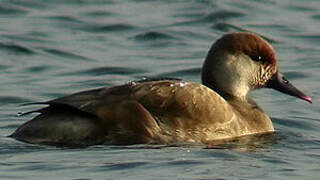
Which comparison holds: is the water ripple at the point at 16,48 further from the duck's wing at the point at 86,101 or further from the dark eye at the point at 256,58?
the duck's wing at the point at 86,101

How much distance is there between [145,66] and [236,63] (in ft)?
13.0

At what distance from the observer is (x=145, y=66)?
48.0ft

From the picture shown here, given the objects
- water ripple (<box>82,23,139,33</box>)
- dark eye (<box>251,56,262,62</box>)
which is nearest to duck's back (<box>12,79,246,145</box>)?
dark eye (<box>251,56,262,62</box>)

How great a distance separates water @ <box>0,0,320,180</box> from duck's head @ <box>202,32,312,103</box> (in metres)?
0.60

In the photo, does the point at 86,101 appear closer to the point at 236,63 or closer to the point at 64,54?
the point at 236,63

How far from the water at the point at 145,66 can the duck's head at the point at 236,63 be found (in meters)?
0.60

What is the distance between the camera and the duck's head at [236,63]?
35.1 ft

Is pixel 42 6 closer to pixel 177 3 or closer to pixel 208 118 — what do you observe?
pixel 177 3

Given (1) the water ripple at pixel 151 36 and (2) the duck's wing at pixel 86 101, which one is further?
(1) the water ripple at pixel 151 36

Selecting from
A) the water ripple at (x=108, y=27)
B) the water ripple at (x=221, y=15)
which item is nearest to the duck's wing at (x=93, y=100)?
the water ripple at (x=108, y=27)

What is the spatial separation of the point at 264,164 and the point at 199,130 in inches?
31.1

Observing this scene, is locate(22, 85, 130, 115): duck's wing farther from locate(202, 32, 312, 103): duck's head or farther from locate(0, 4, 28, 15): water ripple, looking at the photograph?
locate(0, 4, 28, 15): water ripple

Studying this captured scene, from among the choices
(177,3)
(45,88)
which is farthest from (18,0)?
(45,88)

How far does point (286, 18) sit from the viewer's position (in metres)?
17.9
